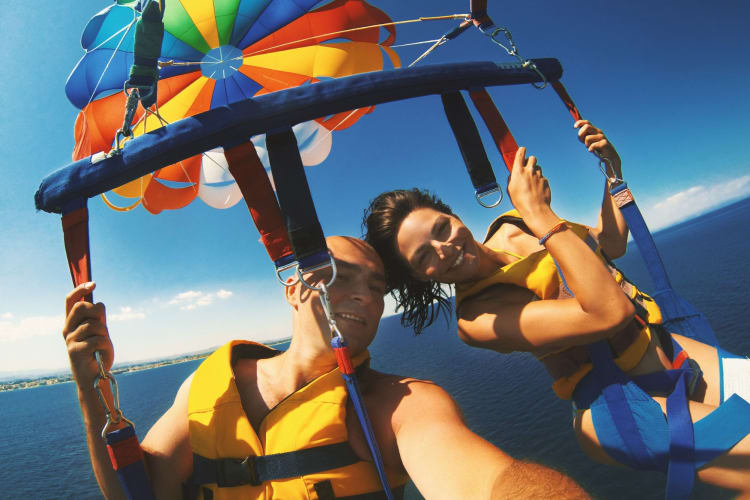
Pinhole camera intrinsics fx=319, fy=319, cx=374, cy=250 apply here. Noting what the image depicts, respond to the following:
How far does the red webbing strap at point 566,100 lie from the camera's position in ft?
9.16

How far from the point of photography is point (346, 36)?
6203 millimetres

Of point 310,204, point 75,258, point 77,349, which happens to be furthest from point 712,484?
point 75,258

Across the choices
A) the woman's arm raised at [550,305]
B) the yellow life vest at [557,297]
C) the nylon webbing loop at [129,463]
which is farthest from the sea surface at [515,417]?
the nylon webbing loop at [129,463]

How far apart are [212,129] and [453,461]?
2159 mm

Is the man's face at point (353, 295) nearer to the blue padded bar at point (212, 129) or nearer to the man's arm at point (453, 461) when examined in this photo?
the man's arm at point (453, 461)

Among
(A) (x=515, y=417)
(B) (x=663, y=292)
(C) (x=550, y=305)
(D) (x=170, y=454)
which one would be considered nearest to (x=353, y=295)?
(C) (x=550, y=305)

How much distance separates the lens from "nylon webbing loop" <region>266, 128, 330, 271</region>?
69.6 inches

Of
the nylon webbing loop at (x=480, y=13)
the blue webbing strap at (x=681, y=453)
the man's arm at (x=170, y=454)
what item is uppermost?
the nylon webbing loop at (x=480, y=13)

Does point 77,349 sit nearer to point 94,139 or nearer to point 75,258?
point 75,258

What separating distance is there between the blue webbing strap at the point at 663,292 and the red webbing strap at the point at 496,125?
39.5 inches

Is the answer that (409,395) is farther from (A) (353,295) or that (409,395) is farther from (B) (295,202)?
(B) (295,202)

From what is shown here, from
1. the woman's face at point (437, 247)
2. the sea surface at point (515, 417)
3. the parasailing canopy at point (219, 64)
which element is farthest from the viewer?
the sea surface at point (515, 417)

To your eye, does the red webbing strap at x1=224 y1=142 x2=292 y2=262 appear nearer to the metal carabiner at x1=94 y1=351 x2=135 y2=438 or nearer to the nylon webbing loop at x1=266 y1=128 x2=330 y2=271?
the nylon webbing loop at x1=266 y1=128 x2=330 y2=271

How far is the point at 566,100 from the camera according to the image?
280 cm
